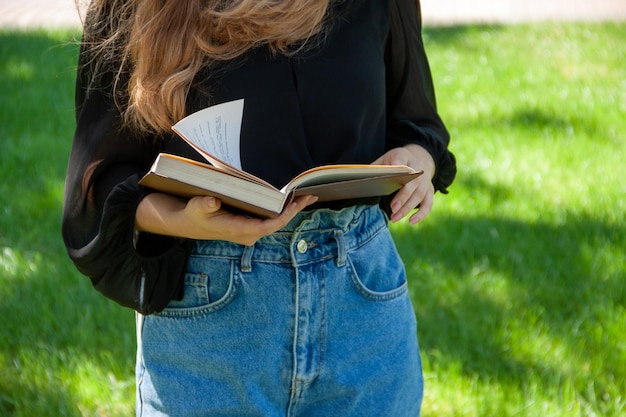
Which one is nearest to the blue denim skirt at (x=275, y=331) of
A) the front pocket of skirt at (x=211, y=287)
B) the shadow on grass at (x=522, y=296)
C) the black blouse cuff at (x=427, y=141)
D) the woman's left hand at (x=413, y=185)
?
the front pocket of skirt at (x=211, y=287)

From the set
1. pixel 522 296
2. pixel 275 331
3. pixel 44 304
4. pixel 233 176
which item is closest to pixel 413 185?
pixel 275 331

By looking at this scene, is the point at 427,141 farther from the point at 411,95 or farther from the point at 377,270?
the point at 377,270

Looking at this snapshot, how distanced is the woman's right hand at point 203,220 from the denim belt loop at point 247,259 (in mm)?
71

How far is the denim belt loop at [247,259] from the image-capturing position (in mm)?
1436

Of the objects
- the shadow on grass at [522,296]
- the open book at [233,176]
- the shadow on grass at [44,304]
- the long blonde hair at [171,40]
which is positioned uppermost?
the long blonde hair at [171,40]

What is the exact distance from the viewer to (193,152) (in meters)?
1.46

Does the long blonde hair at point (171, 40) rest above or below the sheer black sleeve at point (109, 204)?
above

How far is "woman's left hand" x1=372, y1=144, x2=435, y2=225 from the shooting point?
62.3 inches

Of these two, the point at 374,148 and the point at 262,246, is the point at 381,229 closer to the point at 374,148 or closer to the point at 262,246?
the point at 374,148

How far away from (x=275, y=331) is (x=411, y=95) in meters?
0.61

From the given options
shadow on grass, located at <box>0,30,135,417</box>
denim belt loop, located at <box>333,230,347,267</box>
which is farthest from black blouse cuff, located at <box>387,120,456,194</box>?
shadow on grass, located at <box>0,30,135,417</box>

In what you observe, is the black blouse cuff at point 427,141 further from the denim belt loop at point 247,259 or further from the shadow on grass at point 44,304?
the shadow on grass at point 44,304

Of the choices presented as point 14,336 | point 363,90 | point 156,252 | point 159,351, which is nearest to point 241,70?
point 363,90

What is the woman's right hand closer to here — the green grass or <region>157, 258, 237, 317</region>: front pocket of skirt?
<region>157, 258, 237, 317</region>: front pocket of skirt
